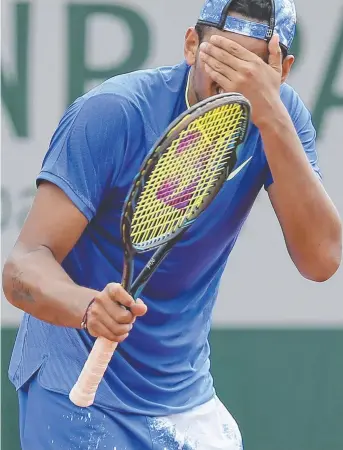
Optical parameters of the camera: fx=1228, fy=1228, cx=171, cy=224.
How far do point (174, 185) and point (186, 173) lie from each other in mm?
46

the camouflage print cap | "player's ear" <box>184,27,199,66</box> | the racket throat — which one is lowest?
the racket throat

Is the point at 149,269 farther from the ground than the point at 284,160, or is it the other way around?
the point at 284,160

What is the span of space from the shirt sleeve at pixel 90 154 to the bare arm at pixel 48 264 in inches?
1.1

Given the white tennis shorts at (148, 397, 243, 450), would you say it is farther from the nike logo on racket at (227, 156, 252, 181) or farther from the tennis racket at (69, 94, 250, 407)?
the nike logo on racket at (227, 156, 252, 181)

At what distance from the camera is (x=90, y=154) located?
2.67 meters

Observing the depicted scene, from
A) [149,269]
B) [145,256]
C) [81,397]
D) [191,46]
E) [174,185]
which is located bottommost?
[81,397]

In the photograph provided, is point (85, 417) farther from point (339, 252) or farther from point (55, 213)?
point (339, 252)

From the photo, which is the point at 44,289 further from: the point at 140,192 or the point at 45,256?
the point at 140,192

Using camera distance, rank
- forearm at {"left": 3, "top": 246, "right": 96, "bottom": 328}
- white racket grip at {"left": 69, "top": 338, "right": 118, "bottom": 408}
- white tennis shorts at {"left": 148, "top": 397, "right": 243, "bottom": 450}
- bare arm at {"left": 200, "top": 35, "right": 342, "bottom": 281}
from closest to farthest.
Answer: white racket grip at {"left": 69, "top": 338, "right": 118, "bottom": 408} → forearm at {"left": 3, "top": 246, "right": 96, "bottom": 328} → bare arm at {"left": 200, "top": 35, "right": 342, "bottom": 281} → white tennis shorts at {"left": 148, "top": 397, "right": 243, "bottom": 450}

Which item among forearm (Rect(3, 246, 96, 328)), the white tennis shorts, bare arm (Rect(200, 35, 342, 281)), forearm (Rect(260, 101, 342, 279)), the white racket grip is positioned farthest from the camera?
the white tennis shorts

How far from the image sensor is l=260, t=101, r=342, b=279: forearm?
2748mm

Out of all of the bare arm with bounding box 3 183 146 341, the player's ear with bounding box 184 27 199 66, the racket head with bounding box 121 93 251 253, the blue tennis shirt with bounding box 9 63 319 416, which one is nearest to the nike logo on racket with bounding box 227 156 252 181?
the blue tennis shirt with bounding box 9 63 319 416

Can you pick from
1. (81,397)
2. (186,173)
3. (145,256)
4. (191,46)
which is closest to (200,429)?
(145,256)

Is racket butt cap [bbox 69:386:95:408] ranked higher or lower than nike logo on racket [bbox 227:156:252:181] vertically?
lower
